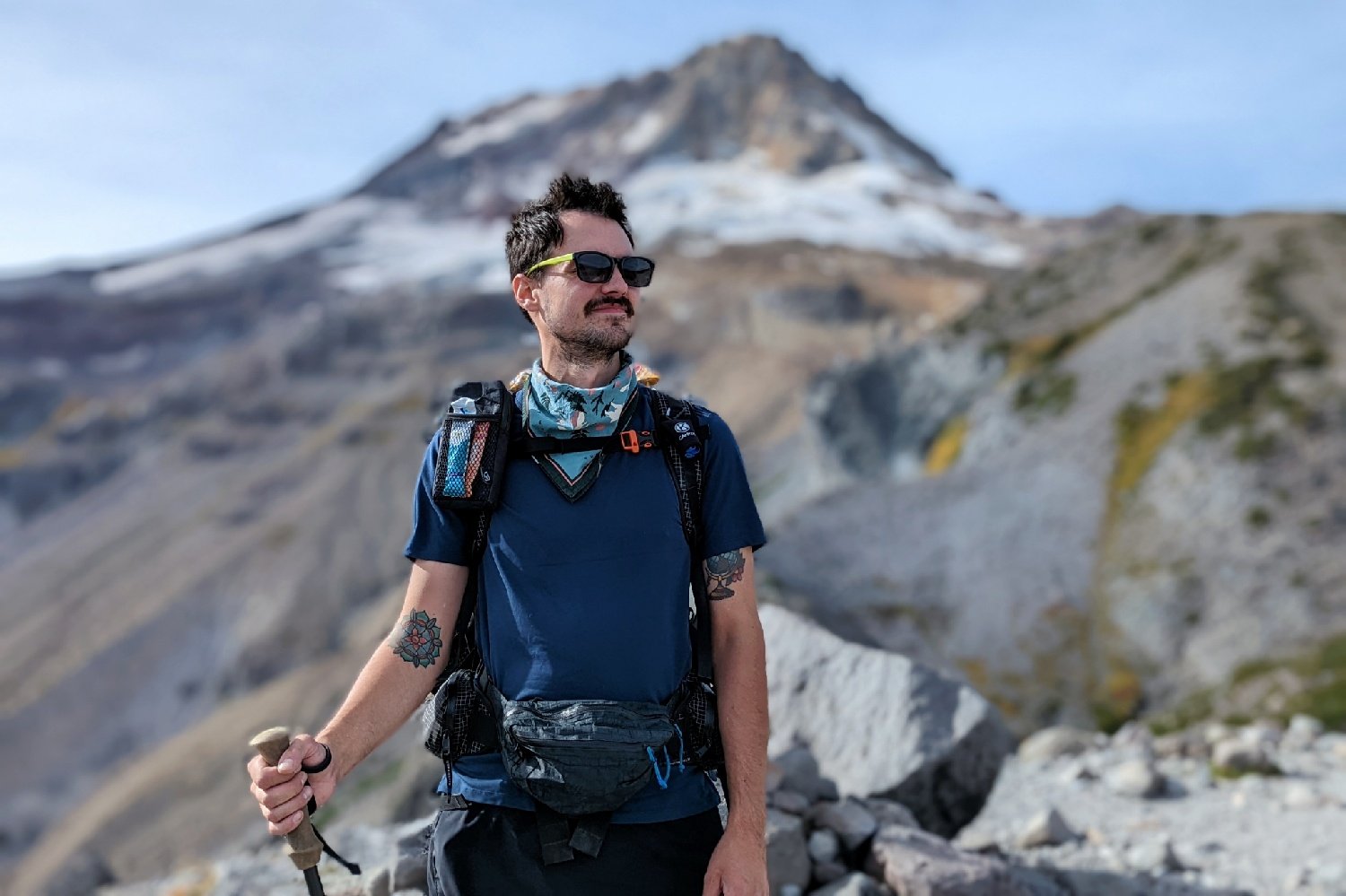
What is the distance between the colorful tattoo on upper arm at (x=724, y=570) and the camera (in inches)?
140

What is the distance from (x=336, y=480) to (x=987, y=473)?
166ft

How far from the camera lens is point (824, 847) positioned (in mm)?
6129

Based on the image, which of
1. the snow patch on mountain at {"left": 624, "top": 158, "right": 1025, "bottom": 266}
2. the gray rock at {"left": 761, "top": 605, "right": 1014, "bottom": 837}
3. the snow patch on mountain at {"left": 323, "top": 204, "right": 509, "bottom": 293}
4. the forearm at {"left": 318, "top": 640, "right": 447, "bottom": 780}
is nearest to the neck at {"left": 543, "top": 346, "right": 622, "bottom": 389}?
the forearm at {"left": 318, "top": 640, "right": 447, "bottom": 780}

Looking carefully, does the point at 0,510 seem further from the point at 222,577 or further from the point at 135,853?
the point at 135,853

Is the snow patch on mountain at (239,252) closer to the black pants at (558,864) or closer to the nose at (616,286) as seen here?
the nose at (616,286)

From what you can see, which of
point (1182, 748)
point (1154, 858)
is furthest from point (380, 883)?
point (1182, 748)

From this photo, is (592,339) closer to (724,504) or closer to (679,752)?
(724,504)

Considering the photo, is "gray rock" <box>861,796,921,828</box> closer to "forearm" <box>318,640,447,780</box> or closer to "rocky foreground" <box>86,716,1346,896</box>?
"rocky foreground" <box>86,716,1346,896</box>

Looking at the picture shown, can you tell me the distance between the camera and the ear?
3.65m

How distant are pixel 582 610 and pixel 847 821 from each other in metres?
3.70

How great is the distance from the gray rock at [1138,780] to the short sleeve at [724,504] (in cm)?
734

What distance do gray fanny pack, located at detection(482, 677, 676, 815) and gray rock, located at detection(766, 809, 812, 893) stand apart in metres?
2.89

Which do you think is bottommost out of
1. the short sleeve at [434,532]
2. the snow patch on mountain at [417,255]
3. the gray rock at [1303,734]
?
the gray rock at [1303,734]

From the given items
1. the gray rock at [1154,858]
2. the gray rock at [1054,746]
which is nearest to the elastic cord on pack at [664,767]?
the gray rock at [1154,858]
